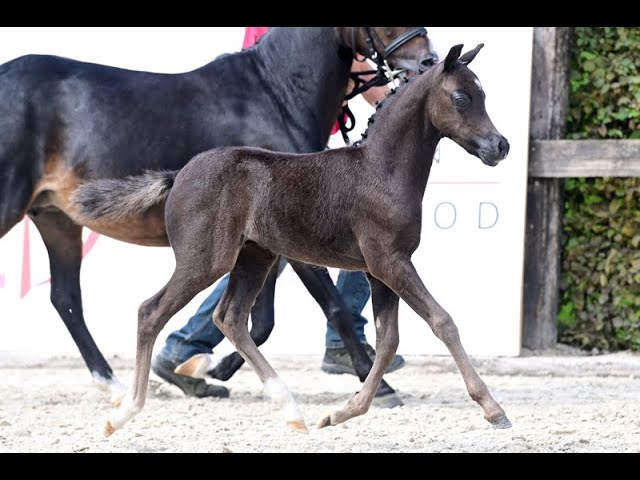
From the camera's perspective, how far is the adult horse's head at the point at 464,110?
4.14 m

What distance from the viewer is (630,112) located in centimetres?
684

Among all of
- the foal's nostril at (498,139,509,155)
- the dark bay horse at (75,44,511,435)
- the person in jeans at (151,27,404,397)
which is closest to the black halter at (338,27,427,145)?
the person in jeans at (151,27,404,397)

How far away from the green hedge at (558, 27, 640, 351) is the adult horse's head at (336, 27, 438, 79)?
2082 millimetres

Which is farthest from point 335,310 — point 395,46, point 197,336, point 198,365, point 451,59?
point 451,59

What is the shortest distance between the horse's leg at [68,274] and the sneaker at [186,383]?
305 millimetres

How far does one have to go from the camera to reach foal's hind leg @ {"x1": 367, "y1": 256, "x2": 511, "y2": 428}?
3999mm

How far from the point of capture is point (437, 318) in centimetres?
409

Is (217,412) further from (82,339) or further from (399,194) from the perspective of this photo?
(399,194)

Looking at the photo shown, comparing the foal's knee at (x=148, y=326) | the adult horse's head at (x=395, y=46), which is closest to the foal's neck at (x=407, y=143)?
the adult horse's head at (x=395, y=46)

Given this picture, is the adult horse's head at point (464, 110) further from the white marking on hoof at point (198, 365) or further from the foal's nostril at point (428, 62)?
the white marking on hoof at point (198, 365)

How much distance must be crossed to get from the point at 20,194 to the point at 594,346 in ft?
12.3

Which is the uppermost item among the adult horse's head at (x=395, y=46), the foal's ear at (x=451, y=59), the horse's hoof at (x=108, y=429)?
the adult horse's head at (x=395, y=46)

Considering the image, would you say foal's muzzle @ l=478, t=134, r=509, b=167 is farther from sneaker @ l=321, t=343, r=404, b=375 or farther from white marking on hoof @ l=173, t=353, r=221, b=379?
sneaker @ l=321, t=343, r=404, b=375

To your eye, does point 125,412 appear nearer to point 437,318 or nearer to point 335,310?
point 437,318
